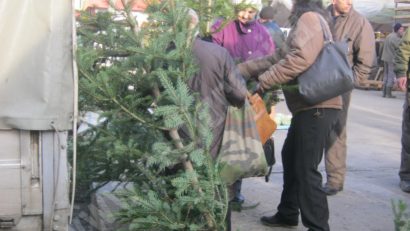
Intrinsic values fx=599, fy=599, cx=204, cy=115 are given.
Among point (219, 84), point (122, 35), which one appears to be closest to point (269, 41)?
point (219, 84)

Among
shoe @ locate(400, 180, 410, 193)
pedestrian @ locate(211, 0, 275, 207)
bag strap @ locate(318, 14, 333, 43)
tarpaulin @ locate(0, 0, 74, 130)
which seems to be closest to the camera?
tarpaulin @ locate(0, 0, 74, 130)

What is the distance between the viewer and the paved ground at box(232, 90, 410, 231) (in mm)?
5289

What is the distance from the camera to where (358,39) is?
6.06 m

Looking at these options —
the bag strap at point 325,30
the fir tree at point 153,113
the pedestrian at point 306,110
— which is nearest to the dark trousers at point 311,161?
the pedestrian at point 306,110

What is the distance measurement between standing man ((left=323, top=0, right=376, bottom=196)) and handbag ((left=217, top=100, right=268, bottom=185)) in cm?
208

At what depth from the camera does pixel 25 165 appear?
3.28m

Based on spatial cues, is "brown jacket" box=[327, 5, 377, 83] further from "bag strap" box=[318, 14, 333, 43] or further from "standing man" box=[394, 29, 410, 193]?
"bag strap" box=[318, 14, 333, 43]

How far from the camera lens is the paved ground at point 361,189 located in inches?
208

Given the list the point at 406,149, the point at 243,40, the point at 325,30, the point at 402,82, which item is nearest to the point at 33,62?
the point at 325,30

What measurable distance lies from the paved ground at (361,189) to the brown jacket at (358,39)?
4.00 feet

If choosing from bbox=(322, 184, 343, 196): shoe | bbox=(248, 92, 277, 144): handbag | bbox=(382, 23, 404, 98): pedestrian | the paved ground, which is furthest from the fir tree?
bbox=(382, 23, 404, 98): pedestrian

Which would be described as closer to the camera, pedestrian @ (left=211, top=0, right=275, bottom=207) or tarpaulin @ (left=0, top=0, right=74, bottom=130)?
tarpaulin @ (left=0, top=0, right=74, bottom=130)

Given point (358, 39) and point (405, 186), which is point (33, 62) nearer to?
point (358, 39)

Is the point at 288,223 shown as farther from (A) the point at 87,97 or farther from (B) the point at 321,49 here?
(A) the point at 87,97
